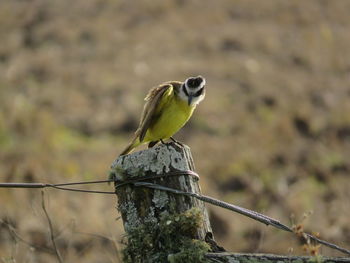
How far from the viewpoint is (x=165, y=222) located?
2867mm

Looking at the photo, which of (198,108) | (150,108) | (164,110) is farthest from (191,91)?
(198,108)

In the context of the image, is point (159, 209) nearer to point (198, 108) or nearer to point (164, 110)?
point (164, 110)

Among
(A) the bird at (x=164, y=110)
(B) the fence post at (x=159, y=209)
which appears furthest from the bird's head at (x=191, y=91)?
(B) the fence post at (x=159, y=209)

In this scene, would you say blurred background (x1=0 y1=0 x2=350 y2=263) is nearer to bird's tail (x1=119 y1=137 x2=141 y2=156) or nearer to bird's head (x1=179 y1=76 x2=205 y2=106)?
bird's tail (x1=119 y1=137 x2=141 y2=156)

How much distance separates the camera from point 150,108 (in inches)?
183

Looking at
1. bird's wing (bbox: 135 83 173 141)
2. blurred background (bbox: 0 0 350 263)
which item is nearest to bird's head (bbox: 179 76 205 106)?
bird's wing (bbox: 135 83 173 141)

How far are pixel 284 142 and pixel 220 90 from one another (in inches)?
121

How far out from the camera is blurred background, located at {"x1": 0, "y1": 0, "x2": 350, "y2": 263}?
9.59 m

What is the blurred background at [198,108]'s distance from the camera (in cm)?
959

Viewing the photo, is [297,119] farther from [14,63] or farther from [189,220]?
[189,220]

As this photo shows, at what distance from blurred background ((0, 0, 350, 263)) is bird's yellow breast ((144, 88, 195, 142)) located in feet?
4.33

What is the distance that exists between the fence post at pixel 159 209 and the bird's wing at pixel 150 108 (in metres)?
1.57

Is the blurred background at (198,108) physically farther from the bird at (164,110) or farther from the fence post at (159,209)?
the fence post at (159,209)

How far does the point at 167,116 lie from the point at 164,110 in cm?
4
